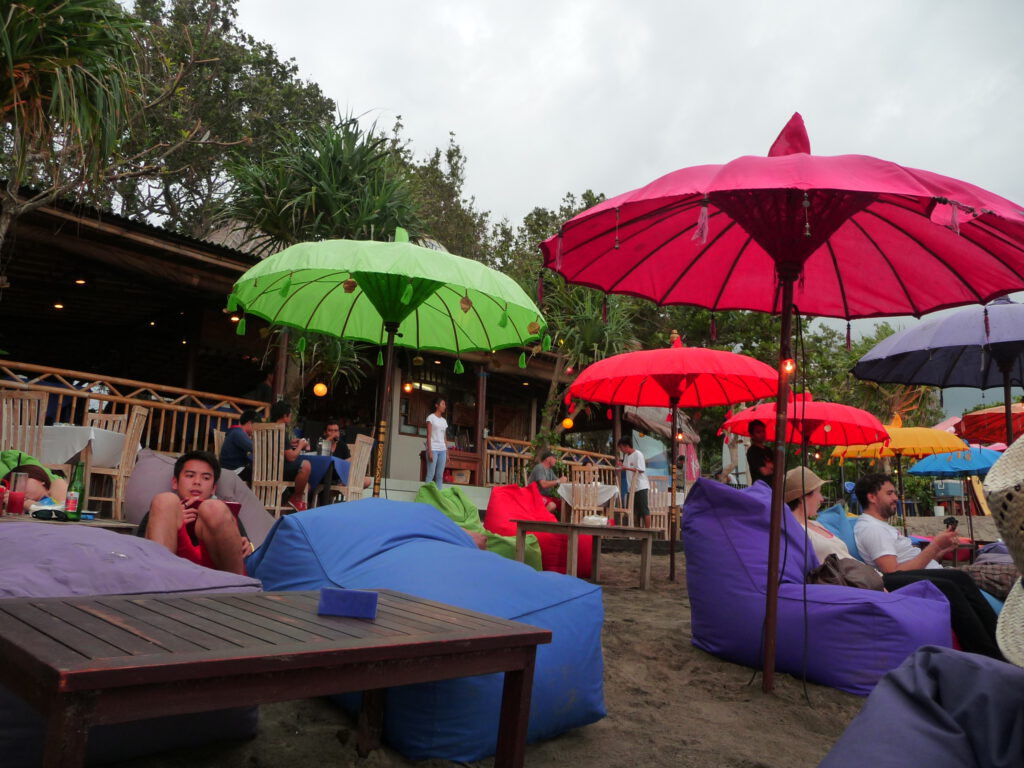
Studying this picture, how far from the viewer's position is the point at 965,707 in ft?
3.40

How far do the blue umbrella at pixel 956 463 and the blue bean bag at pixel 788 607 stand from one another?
7.42 meters

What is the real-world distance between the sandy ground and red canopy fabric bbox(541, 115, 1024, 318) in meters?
1.92

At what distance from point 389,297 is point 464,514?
2579 mm

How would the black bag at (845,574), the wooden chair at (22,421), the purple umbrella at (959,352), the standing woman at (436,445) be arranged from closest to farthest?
the black bag at (845,574), the purple umbrella at (959,352), the wooden chair at (22,421), the standing woman at (436,445)

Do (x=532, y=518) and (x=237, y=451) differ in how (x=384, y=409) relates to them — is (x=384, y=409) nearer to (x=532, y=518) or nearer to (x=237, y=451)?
(x=237, y=451)

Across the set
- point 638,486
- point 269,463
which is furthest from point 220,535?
point 638,486

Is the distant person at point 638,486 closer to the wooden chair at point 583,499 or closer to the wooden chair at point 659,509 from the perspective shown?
the wooden chair at point 659,509

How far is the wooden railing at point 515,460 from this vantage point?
557 inches

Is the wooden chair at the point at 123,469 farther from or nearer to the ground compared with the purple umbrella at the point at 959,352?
nearer to the ground

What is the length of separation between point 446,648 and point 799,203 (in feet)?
8.53

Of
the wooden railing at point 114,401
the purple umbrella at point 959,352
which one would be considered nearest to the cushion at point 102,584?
the purple umbrella at point 959,352

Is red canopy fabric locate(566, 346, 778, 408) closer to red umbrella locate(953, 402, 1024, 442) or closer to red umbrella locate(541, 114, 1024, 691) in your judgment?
red umbrella locate(541, 114, 1024, 691)

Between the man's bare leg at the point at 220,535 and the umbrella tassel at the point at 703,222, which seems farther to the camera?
the man's bare leg at the point at 220,535

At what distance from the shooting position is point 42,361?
53.4ft
